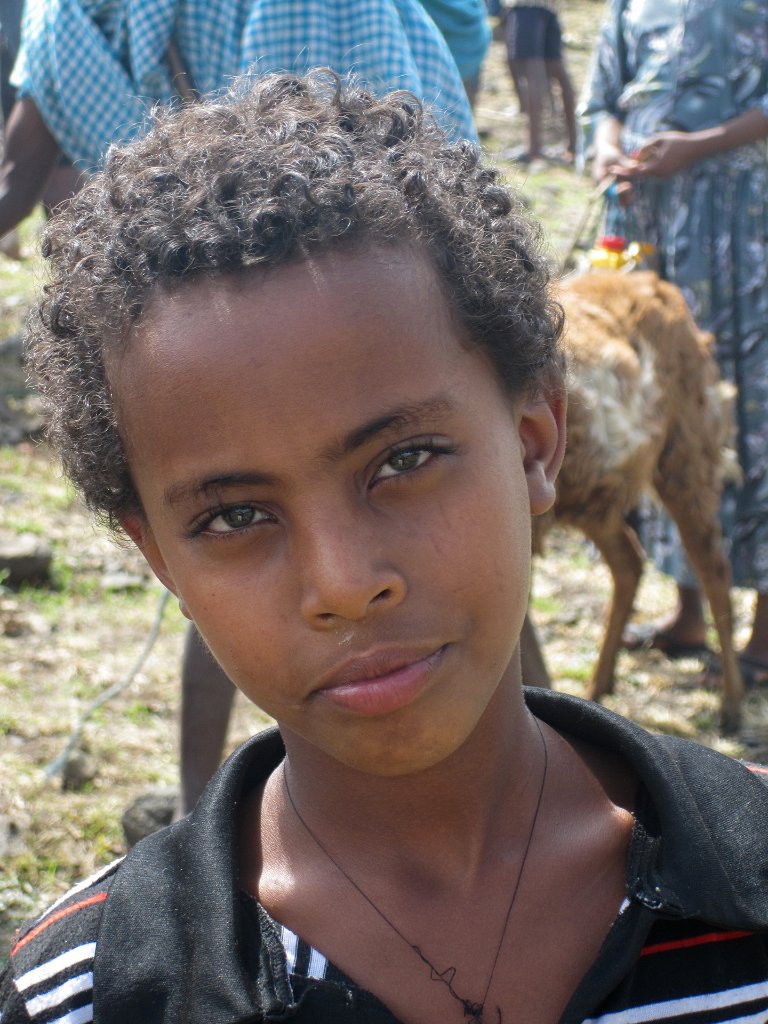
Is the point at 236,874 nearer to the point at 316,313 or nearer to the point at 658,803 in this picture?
the point at 658,803

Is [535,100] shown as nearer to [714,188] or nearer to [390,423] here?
[714,188]

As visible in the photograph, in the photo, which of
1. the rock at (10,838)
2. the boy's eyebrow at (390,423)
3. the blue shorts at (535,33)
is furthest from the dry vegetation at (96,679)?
the blue shorts at (535,33)

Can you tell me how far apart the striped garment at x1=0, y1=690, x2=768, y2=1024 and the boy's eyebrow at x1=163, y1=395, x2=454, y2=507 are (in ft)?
Answer: 1.39

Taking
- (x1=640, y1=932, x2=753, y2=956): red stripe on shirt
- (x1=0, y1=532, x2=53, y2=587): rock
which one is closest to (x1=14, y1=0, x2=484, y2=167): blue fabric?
(x1=640, y1=932, x2=753, y2=956): red stripe on shirt

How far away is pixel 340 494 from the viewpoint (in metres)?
1.27

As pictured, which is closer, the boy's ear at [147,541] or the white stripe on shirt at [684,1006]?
the white stripe on shirt at [684,1006]

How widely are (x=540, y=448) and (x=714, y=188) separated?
3.14 meters

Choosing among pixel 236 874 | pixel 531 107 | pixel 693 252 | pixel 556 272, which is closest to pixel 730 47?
pixel 693 252

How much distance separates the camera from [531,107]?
37.5ft

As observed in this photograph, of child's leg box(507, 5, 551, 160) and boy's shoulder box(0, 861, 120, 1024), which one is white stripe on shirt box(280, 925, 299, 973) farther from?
child's leg box(507, 5, 551, 160)

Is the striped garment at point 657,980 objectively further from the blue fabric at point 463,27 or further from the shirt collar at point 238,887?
the blue fabric at point 463,27

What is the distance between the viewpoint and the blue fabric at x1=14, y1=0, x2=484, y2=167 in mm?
2812

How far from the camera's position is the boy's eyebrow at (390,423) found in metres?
1.27

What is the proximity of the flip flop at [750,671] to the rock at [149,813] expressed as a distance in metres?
2.30
